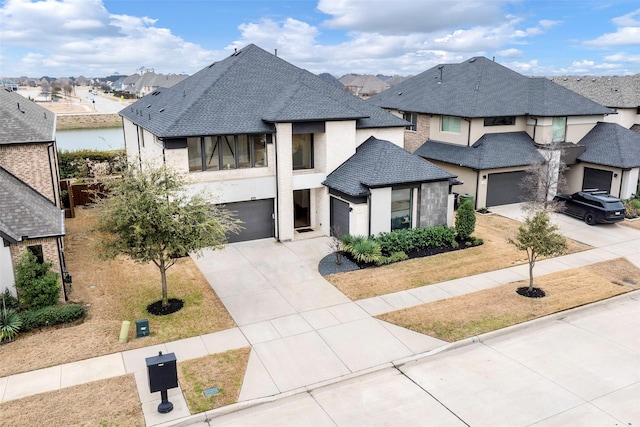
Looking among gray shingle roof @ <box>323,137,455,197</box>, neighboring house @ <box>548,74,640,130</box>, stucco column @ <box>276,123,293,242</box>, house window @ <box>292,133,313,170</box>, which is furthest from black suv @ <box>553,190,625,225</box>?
stucco column @ <box>276,123,293,242</box>

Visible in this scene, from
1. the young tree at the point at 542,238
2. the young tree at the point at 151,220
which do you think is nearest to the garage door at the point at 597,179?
the young tree at the point at 542,238

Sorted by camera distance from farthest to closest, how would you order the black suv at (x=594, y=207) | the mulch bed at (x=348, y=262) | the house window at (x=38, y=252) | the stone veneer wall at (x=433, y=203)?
1. the black suv at (x=594, y=207)
2. the stone veneer wall at (x=433, y=203)
3. the mulch bed at (x=348, y=262)
4. the house window at (x=38, y=252)

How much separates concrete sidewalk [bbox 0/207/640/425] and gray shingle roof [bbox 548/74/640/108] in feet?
73.0

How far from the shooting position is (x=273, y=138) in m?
22.3

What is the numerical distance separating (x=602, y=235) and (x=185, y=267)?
19596 millimetres

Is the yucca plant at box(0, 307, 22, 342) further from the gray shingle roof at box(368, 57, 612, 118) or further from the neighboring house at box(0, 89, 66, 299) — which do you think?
the gray shingle roof at box(368, 57, 612, 118)

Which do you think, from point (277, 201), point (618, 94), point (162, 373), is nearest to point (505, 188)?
point (277, 201)

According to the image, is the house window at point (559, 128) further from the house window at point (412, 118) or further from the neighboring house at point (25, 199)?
the neighboring house at point (25, 199)

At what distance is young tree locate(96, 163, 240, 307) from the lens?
14.5m

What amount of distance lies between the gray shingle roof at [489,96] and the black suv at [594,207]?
567cm

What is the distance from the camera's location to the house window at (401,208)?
2203 cm

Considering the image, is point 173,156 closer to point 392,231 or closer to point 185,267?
point 185,267

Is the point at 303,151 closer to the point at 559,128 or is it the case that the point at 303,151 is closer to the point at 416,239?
the point at 416,239

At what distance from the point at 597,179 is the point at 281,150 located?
785 inches
